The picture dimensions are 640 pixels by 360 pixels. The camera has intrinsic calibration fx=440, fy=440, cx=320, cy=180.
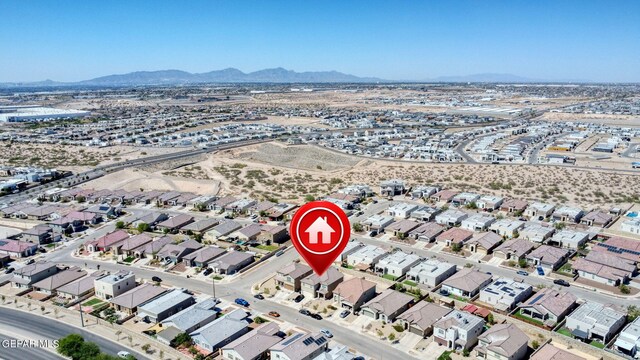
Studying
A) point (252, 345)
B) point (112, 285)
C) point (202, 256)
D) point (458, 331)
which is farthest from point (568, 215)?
point (112, 285)

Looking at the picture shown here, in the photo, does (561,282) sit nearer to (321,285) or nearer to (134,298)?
(321,285)

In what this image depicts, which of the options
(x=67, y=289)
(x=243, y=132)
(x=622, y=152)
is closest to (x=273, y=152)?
(x=243, y=132)

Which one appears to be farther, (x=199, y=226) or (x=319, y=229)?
(x=199, y=226)

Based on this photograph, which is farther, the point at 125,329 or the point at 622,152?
the point at 622,152

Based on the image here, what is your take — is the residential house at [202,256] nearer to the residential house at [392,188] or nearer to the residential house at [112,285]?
the residential house at [112,285]

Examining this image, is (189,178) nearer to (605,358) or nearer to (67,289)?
(67,289)

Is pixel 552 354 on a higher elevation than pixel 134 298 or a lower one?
higher
